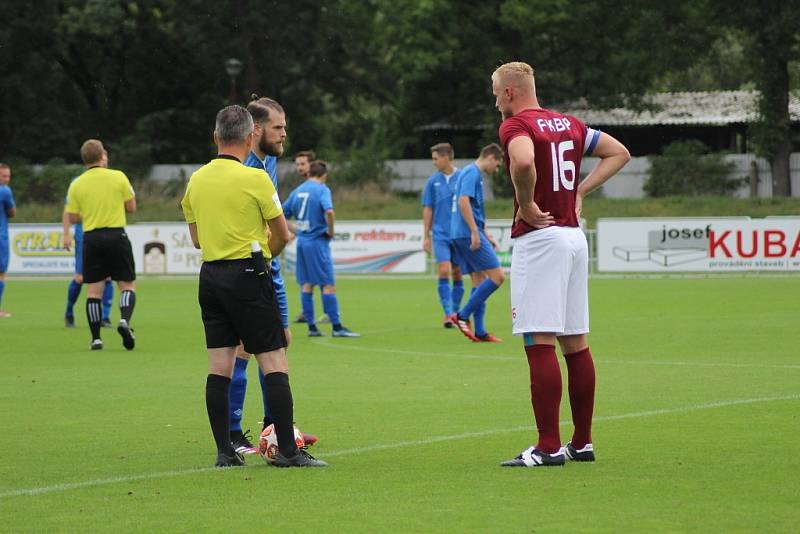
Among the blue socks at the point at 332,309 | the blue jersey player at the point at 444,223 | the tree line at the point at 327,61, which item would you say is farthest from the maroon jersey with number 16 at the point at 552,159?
the tree line at the point at 327,61

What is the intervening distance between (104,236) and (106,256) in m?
0.21

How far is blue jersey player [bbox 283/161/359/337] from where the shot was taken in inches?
686

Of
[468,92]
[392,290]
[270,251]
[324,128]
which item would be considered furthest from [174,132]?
[270,251]

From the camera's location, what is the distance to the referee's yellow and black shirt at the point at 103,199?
15328 mm

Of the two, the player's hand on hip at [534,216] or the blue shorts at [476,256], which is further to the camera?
the blue shorts at [476,256]

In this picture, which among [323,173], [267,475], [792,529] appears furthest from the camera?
[323,173]

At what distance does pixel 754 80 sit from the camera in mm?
52812

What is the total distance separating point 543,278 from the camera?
7.59m

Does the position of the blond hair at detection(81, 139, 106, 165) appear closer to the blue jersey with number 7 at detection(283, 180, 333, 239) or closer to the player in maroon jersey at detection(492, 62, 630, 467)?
the blue jersey with number 7 at detection(283, 180, 333, 239)

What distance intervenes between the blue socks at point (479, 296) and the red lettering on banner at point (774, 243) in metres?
14.0

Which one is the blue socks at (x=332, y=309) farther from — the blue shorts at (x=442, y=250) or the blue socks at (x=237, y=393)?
the blue socks at (x=237, y=393)

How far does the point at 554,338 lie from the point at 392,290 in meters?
19.3

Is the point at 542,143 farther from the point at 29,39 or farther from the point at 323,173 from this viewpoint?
the point at 29,39

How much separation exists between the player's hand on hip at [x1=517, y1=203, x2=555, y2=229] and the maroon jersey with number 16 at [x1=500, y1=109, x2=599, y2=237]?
7 cm
